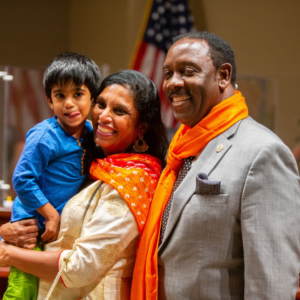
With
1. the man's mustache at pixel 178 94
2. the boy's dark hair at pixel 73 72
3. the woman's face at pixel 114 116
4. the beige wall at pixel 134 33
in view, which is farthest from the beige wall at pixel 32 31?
the man's mustache at pixel 178 94

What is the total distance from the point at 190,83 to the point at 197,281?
749 mm

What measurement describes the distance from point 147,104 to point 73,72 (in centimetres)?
41

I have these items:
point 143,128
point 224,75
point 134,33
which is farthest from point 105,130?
point 134,33

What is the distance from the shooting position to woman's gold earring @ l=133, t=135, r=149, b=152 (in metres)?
2.04

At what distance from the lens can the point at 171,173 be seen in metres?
1.77

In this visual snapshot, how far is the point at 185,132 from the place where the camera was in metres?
1.80

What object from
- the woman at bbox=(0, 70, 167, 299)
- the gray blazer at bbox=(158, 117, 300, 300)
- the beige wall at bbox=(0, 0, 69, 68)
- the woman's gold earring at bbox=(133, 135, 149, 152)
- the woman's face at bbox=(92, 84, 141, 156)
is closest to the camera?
the gray blazer at bbox=(158, 117, 300, 300)

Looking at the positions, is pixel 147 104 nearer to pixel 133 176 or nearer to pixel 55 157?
pixel 133 176

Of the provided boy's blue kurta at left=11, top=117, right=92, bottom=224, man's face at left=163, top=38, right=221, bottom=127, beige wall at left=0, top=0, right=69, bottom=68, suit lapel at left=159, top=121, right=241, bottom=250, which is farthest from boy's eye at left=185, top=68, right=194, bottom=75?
beige wall at left=0, top=0, right=69, bottom=68

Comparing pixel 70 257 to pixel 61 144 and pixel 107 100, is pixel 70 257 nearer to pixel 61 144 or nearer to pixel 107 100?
pixel 61 144

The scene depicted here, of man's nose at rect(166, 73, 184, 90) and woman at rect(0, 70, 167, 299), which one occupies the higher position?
man's nose at rect(166, 73, 184, 90)

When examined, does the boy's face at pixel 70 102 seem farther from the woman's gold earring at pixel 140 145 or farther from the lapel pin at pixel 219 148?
the lapel pin at pixel 219 148

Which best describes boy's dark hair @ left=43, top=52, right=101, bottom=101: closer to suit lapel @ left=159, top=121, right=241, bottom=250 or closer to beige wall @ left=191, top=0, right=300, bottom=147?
suit lapel @ left=159, top=121, right=241, bottom=250

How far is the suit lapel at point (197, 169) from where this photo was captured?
5.16ft
